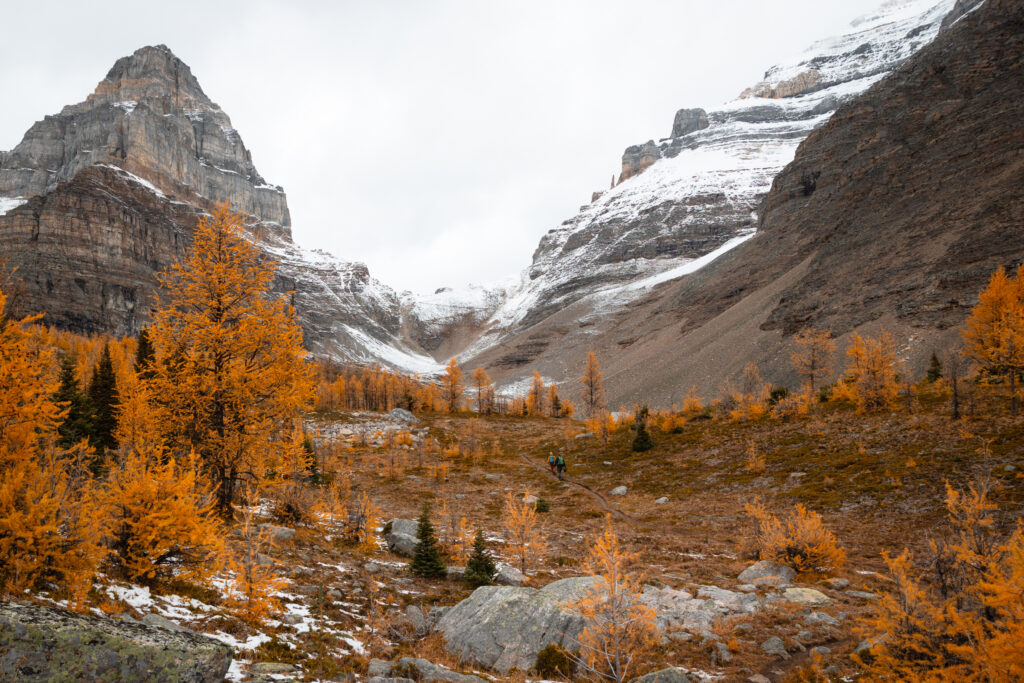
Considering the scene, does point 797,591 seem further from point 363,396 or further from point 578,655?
point 363,396

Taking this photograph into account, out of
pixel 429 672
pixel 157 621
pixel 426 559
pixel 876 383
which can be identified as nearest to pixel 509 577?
pixel 426 559

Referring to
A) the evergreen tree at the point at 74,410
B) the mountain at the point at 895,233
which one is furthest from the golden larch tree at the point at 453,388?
the evergreen tree at the point at 74,410

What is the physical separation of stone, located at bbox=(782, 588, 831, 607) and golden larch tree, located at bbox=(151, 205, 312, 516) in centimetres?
1436

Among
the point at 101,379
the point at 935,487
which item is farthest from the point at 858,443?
the point at 101,379

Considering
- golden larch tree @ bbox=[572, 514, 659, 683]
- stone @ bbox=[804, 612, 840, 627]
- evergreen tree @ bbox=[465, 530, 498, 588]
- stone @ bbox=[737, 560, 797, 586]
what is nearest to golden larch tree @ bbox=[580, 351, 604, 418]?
stone @ bbox=[737, 560, 797, 586]

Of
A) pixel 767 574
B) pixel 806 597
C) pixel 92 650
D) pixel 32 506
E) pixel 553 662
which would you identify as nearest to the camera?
pixel 92 650

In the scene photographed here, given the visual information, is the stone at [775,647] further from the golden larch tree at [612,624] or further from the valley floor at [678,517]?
the golden larch tree at [612,624]

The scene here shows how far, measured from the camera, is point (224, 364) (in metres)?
12.1

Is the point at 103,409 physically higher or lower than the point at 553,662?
higher

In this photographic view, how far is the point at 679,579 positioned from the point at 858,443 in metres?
20.7

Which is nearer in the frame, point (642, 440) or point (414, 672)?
point (414, 672)

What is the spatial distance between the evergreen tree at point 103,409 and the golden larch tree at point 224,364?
25.2 m

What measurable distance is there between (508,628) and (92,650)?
24.2 feet

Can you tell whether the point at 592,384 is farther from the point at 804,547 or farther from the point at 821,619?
the point at 821,619
